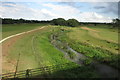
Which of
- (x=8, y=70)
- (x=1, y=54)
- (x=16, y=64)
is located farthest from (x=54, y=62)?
(x=1, y=54)

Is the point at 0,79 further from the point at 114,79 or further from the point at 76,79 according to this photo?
the point at 114,79

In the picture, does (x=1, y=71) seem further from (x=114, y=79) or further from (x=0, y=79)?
(x=114, y=79)

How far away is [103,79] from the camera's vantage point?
33.7 ft

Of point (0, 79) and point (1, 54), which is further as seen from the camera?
point (1, 54)

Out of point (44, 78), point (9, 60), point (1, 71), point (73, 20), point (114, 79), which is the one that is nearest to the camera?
point (114, 79)

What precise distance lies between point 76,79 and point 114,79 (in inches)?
194

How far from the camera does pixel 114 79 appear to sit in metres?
9.87

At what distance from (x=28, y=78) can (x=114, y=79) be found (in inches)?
429

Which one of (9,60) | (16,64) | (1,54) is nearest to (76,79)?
(16,64)

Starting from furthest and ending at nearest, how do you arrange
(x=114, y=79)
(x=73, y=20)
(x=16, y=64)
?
(x=73, y=20), (x=16, y=64), (x=114, y=79)

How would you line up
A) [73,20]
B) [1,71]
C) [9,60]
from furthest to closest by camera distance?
[73,20] → [9,60] → [1,71]

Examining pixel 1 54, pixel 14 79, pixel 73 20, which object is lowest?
pixel 14 79

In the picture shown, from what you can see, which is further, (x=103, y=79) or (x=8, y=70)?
(x=8, y=70)

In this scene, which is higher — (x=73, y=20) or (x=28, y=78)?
(x=73, y=20)
